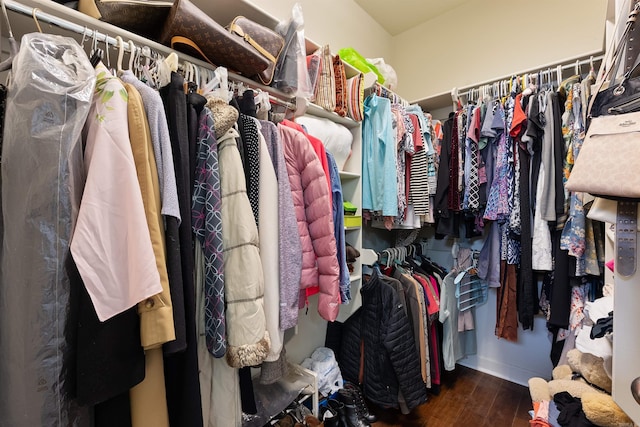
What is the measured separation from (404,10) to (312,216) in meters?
2.34

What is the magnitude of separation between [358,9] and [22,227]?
2668 mm

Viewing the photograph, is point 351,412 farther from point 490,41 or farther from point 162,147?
point 490,41

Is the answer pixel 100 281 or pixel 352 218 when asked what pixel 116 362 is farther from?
pixel 352 218

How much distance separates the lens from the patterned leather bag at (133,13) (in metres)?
0.80

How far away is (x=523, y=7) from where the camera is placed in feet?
6.77

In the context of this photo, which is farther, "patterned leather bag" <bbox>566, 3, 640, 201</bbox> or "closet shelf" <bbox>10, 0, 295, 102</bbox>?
"closet shelf" <bbox>10, 0, 295, 102</bbox>

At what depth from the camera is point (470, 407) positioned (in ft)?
5.96

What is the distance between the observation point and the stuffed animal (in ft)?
2.28

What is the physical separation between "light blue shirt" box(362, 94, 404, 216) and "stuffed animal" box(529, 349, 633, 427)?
96 cm

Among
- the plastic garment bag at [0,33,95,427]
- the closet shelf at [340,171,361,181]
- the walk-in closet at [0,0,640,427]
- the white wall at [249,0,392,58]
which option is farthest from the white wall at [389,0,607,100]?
the plastic garment bag at [0,33,95,427]

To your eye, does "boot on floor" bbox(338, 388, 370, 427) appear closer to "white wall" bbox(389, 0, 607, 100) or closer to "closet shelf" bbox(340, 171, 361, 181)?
"closet shelf" bbox(340, 171, 361, 181)

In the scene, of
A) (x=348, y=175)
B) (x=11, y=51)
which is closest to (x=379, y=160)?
(x=348, y=175)

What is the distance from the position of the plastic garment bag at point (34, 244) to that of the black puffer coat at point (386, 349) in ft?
4.62

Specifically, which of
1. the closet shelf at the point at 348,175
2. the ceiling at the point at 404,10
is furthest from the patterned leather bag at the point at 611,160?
the ceiling at the point at 404,10
